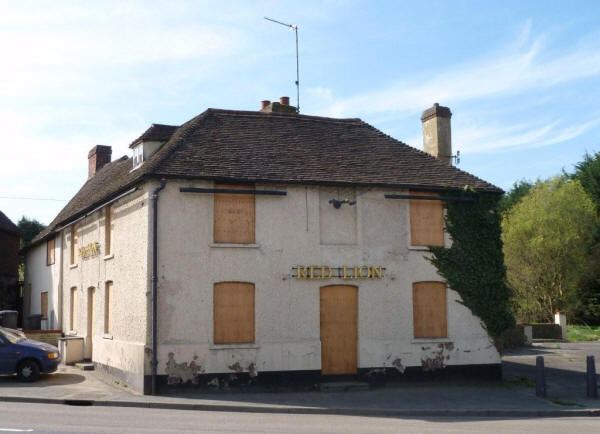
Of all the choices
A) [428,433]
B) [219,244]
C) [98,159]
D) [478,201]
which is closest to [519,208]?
[478,201]

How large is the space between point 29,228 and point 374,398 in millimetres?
47132

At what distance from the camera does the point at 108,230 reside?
74.7ft

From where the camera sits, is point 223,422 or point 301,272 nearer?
point 223,422

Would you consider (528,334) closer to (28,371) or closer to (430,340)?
(430,340)

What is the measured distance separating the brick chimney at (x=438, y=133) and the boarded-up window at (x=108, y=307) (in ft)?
39.3

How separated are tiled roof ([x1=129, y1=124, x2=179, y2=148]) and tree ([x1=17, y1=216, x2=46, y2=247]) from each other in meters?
39.4

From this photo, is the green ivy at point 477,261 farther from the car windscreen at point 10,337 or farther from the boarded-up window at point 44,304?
the boarded-up window at point 44,304

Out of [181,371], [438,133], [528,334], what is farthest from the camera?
[528,334]

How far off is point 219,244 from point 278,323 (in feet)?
9.02

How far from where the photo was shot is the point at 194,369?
18.1m

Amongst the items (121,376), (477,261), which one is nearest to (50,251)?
(121,376)

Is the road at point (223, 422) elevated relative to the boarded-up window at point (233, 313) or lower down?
lower down

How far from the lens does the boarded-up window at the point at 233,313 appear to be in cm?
1856

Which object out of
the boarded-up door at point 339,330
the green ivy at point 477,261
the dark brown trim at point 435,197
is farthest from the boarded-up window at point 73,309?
the green ivy at point 477,261
